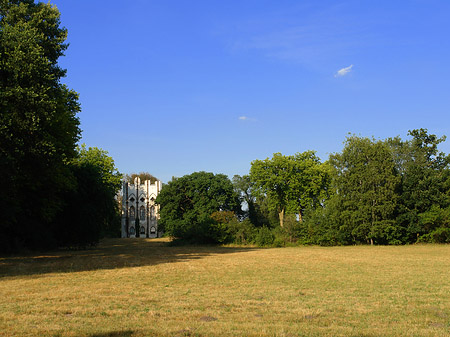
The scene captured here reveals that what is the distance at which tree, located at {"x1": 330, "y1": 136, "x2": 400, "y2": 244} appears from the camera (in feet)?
131

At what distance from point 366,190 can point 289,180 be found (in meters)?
20.1

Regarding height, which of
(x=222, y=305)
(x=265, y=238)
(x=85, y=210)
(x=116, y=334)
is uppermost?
(x=85, y=210)

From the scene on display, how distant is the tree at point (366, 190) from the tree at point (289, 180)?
55.6 feet

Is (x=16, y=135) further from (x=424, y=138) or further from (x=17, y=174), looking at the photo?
(x=424, y=138)

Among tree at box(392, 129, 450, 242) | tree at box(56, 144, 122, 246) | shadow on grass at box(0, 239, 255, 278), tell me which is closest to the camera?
shadow on grass at box(0, 239, 255, 278)

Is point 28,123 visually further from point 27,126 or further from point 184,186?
point 184,186

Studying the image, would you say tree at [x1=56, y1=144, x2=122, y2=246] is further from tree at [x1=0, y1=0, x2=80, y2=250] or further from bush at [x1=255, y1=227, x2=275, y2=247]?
bush at [x1=255, y1=227, x2=275, y2=247]

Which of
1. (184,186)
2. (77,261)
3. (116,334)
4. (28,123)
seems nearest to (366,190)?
(184,186)

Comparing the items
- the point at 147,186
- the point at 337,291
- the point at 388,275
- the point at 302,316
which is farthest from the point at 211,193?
the point at 302,316

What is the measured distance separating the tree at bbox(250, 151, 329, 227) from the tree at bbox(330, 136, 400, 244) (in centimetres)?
1694

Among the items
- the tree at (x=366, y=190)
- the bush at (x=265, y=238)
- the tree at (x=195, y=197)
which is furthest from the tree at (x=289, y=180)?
the bush at (x=265, y=238)

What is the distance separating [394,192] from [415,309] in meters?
35.1

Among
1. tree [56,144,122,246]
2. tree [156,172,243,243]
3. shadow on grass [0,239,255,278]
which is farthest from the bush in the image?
tree [56,144,122,246]

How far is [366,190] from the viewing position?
41438mm
